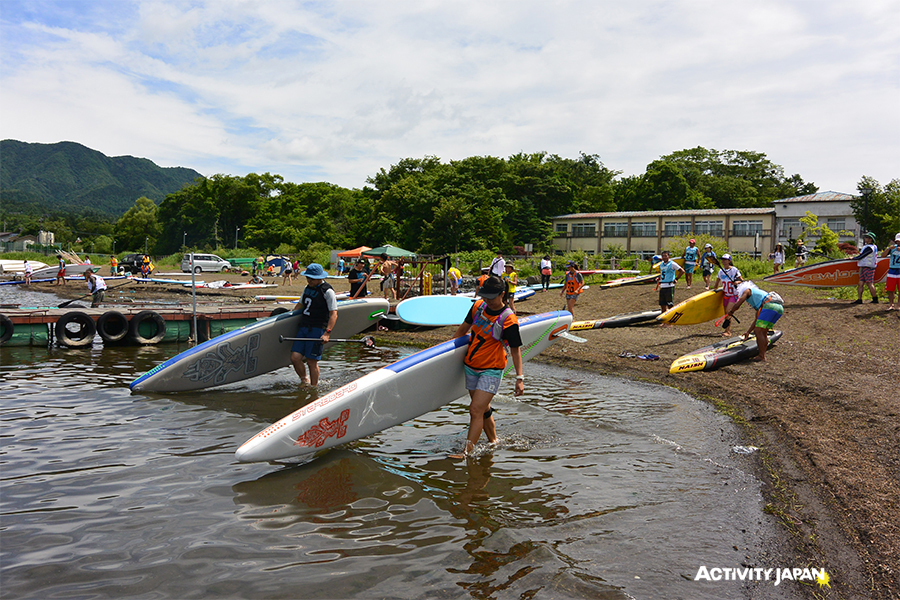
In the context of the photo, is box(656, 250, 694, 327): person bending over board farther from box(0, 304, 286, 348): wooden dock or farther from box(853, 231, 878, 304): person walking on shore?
box(0, 304, 286, 348): wooden dock

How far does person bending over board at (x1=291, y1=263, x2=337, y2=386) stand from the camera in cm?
794

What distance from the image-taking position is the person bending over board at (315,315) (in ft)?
26.1

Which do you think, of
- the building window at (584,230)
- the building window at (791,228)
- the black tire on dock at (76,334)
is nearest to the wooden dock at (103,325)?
the black tire on dock at (76,334)

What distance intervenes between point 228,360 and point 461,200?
40.2m

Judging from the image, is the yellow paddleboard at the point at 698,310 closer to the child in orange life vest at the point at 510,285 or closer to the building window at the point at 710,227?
the child in orange life vest at the point at 510,285

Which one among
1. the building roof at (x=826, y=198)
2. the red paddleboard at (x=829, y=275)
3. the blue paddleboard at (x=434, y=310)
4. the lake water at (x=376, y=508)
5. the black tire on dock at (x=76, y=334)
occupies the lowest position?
the lake water at (x=376, y=508)

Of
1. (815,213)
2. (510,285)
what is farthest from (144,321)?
(815,213)

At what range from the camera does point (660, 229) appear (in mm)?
49500

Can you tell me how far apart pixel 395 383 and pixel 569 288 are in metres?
9.82

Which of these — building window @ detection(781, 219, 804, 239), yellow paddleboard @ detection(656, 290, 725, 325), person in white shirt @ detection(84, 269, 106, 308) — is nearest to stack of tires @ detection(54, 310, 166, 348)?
person in white shirt @ detection(84, 269, 106, 308)

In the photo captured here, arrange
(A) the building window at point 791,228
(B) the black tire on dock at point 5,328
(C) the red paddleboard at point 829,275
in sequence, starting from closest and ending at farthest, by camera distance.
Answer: (B) the black tire on dock at point 5,328
(C) the red paddleboard at point 829,275
(A) the building window at point 791,228

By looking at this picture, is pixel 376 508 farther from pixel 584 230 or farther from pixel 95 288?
pixel 584 230

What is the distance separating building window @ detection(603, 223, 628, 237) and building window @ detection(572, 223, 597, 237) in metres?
1.13

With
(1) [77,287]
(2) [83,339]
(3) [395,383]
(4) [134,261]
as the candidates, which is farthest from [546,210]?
(3) [395,383]
